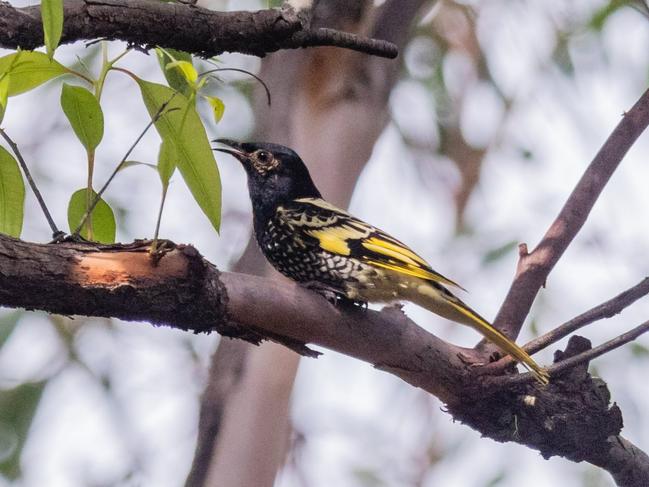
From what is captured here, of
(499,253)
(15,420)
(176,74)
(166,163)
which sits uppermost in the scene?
(176,74)

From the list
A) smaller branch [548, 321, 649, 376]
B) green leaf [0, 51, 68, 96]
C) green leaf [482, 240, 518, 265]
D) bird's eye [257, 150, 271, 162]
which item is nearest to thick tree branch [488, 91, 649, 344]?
smaller branch [548, 321, 649, 376]

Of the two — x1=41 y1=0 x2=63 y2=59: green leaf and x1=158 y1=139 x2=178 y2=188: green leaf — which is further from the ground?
x1=41 y1=0 x2=63 y2=59: green leaf

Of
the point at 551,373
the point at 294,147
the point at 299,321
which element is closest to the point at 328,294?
the point at 299,321

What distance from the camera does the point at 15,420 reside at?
3.88m

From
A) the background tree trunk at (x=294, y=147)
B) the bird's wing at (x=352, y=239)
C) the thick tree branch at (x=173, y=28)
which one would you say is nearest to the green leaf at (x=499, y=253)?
the background tree trunk at (x=294, y=147)

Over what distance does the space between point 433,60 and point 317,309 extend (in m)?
3.31

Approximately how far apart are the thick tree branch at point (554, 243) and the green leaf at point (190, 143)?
0.90 meters

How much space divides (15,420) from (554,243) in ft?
8.43

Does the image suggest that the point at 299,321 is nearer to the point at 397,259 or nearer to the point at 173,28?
the point at 173,28

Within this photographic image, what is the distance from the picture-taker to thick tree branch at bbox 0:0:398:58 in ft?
5.25

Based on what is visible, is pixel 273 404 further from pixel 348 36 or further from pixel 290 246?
pixel 348 36

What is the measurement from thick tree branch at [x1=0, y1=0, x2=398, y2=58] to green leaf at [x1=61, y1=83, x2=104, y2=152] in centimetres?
11

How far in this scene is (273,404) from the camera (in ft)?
9.64

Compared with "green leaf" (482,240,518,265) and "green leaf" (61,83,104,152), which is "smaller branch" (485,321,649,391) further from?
"green leaf" (482,240,518,265)
